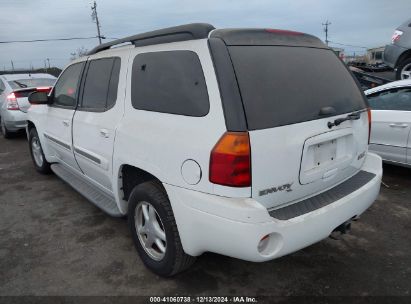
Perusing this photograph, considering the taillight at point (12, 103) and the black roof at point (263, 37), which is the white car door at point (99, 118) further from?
the taillight at point (12, 103)

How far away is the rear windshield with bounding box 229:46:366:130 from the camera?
7.44 feet

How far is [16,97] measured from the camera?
8.53 metres

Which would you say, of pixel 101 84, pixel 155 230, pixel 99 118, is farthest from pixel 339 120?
pixel 101 84

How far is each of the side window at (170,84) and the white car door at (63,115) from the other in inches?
54.2

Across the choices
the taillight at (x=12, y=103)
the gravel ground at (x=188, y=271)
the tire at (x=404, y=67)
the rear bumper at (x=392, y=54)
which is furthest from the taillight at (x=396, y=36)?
the taillight at (x=12, y=103)

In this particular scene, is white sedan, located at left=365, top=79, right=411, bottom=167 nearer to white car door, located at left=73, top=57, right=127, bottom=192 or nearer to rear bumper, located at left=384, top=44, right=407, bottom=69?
rear bumper, located at left=384, top=44, right=407, bottom=69

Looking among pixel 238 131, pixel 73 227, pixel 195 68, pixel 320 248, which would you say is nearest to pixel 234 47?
pixel 195 68

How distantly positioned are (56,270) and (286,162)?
6.94ft

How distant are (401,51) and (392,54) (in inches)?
12.4

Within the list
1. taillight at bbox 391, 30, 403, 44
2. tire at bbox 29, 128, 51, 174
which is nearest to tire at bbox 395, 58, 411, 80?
taillight at bbox 391, 30, 403, 44

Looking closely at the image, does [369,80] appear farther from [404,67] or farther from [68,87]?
[68,87]

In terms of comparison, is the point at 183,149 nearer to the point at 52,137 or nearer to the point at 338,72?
the point at 338,72

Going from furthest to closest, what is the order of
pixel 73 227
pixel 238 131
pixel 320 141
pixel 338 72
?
pixel 73 227, pixel 338 72, pixel 320 141, pixel 238 131

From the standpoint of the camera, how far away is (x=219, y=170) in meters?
2.22
